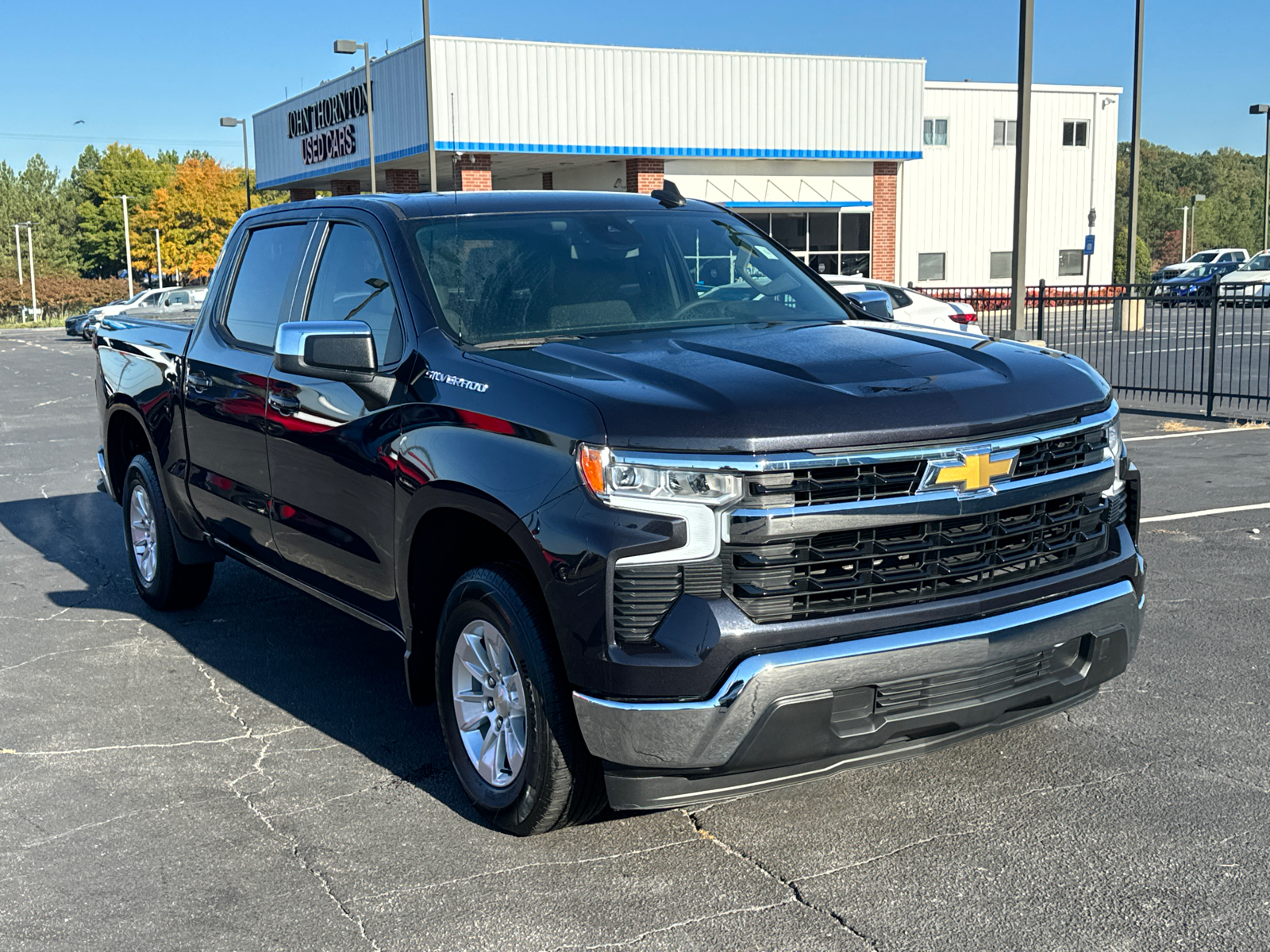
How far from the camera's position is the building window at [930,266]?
4575 centimetres

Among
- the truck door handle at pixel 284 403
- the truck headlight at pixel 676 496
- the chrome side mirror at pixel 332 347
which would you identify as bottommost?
the truck headlight at pixel 676 496

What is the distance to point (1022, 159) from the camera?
15906 mm

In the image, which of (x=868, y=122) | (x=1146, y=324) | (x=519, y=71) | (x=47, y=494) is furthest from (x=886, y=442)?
(x=868, y=122)

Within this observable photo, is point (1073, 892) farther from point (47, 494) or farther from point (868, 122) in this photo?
point (868, 122)

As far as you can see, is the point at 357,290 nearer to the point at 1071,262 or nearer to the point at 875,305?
the point at 875,305

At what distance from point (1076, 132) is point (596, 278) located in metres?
47.7

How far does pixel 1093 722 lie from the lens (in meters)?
4.87

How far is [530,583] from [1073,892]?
1734mm

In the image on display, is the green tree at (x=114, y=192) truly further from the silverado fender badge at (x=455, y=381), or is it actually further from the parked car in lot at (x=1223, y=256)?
the silverado fender badge at (x=455, y=381)

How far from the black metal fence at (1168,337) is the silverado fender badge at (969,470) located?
12362mm

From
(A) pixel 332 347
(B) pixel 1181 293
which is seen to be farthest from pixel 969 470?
(B) pixel 1181 293

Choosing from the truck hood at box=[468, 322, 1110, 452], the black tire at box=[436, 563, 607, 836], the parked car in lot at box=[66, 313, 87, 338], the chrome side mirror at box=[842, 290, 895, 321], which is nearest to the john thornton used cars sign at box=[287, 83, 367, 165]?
the parked car in lot at box=[66, 313, 87, 338]

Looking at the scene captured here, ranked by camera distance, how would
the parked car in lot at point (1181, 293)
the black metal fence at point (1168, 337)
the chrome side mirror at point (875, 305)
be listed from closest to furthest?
the chrome side mirror at point (875, 305) < the parked car in lot at point (1181, 293) < the black metal fence at point (1168, 337)

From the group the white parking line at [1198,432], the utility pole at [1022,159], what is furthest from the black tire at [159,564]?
the utility pole at [1022,159]
